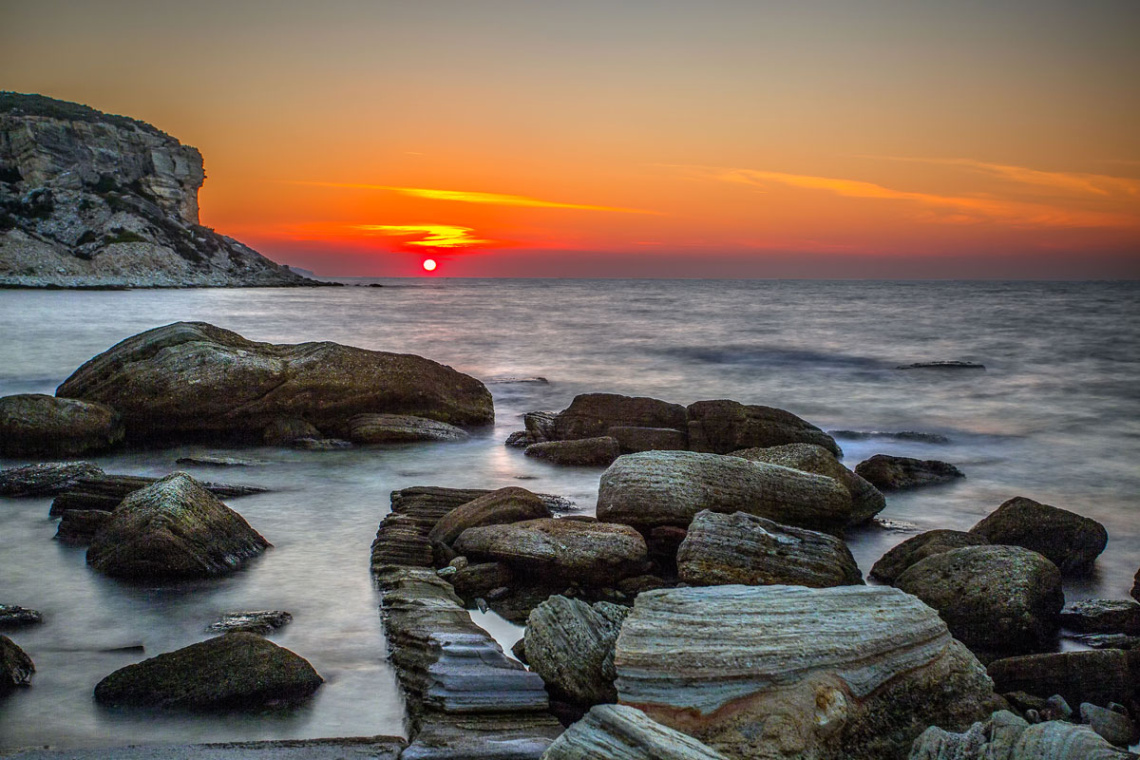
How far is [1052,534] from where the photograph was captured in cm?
714

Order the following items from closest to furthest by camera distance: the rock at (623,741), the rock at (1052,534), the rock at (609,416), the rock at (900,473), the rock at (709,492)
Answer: the rock at (623,741) → the rock at (709,492) → the rock at (1052,534) → the rock at (900,473) → the rock at (609,416)

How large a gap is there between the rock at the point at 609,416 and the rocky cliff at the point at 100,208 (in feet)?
276

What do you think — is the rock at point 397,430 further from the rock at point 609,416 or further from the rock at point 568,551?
the rock at point 568,551

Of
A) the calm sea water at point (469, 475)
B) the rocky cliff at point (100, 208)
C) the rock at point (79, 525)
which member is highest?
the rocky cliff at point (100, 208)

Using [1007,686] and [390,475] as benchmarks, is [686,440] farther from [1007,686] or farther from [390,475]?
[1007,686]

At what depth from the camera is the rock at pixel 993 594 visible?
5477 mm

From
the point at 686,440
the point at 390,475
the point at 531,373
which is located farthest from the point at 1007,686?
the point at 531,373

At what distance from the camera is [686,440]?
1095cm

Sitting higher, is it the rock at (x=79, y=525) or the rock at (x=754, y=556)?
the rock at (x=754, y=556)

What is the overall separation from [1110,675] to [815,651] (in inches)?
80.4

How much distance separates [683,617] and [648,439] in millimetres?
6829

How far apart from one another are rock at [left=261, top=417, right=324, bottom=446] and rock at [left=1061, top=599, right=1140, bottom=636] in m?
8.84

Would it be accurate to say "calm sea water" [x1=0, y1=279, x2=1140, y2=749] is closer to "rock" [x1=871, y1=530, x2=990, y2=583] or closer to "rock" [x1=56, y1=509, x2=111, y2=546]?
"rock" [x1=56, y1=509, x2=111, y2=546]

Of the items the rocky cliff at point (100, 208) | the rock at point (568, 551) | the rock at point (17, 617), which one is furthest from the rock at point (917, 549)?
the rocky cliff at point (100, 208)
